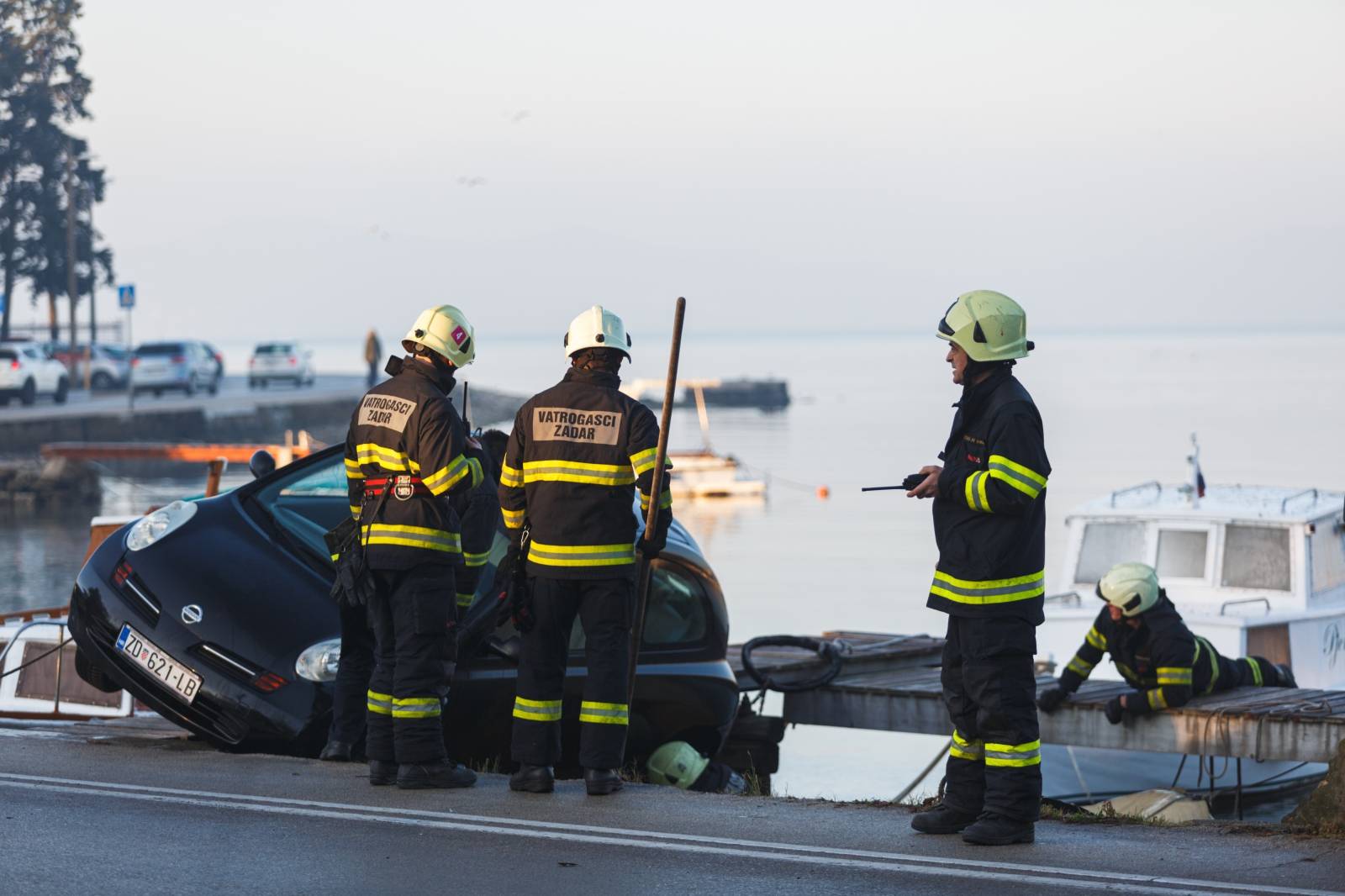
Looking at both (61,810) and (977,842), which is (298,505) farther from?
(977,842)

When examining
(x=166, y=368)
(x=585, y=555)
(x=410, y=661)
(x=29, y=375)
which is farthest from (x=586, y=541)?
(x=166, y=368)

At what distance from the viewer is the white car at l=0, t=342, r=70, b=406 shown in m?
47.1

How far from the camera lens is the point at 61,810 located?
6.75 m

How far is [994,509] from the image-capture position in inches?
247

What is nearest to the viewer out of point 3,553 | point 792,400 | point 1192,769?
point 1192,769

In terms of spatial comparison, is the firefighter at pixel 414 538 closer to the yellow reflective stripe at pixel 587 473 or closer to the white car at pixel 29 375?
the yellow reflective stripe at pixel 587 473

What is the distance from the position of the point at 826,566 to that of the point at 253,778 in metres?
28.8

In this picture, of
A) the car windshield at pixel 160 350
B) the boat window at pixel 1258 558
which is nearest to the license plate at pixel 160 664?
the boat window at pixel 1258 558

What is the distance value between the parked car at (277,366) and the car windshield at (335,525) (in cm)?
5711

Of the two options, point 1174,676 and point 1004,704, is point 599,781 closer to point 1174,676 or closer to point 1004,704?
point 1004,704

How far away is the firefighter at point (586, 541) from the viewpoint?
7152mm

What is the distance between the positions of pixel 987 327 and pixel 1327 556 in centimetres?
1170

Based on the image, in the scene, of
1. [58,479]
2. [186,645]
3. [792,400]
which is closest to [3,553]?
[58,479]

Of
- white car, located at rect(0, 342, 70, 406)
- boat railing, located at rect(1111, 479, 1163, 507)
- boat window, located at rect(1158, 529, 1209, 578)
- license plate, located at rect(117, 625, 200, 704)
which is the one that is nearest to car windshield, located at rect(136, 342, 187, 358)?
white car, located at rect(0, 342, 70, 406)
